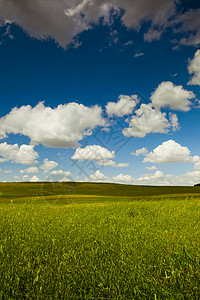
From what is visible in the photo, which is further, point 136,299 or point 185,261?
point 185,261

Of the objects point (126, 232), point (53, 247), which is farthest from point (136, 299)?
point (126, 232)

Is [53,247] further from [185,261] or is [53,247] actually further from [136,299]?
[185,261]

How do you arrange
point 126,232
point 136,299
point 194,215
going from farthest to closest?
point 194,215 → point 126,232 → point 136,299

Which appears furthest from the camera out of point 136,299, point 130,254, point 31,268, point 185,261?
point 130,254

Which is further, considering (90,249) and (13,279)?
(90,249)

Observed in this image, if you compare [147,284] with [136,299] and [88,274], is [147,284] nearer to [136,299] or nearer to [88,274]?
[136,299]

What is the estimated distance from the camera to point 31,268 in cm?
522

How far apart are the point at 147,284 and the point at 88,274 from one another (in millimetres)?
1411

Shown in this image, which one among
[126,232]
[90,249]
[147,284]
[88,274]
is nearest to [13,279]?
[88,274]

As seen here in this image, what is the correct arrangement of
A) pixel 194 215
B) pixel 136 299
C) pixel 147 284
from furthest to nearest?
pixel 194 215
pixel 147 284
pixel 136 299

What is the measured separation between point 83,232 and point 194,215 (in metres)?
7.40

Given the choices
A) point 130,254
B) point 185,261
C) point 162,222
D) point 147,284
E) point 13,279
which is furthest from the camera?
point 162,222

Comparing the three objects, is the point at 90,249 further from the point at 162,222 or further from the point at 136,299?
the point at 162,222

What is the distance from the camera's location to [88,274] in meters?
4.96
